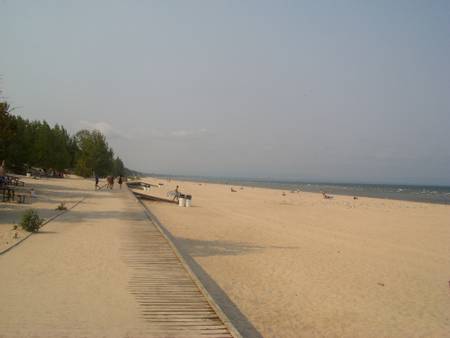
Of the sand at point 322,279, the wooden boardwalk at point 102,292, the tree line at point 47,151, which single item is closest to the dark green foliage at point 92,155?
the tree line at point 47,151

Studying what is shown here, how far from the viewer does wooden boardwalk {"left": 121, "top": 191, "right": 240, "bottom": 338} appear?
5.41 m

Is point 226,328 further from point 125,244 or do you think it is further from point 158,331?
point 125,244

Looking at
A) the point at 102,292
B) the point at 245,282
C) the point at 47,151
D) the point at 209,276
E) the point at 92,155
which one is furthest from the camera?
the point at 92,155

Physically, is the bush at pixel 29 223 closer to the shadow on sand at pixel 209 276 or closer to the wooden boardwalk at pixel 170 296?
the wooden boardwalk at pixel 170 296

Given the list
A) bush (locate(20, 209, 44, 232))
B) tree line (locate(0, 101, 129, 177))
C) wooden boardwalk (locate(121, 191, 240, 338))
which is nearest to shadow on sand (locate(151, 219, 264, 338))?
wooden boardwalk (locate(121, 191, 240, 338))

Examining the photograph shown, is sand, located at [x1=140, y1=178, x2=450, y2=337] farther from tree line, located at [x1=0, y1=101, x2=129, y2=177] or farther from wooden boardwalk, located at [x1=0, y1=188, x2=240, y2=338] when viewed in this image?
tree line, located at [x1=0, y1=101, x2=129, y2=177]

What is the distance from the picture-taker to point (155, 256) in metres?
9.72

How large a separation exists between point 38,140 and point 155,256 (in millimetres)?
52137

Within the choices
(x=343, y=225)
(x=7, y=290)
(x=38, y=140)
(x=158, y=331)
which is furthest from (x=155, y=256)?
(x=38, y=140)

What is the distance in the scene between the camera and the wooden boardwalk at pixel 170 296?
541 cm

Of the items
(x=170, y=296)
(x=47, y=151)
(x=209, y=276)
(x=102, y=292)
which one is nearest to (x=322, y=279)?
(x=209, y=276)

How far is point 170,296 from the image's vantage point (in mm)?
6742

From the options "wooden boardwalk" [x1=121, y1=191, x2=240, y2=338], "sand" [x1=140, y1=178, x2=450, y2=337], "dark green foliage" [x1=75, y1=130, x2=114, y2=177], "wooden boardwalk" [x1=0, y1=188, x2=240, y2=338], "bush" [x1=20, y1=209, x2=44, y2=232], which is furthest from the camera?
"dark green foliage" [x1=75, y1=130, x2=114, y2=177]

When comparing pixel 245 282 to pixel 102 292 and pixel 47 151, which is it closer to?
pixel 102 292
